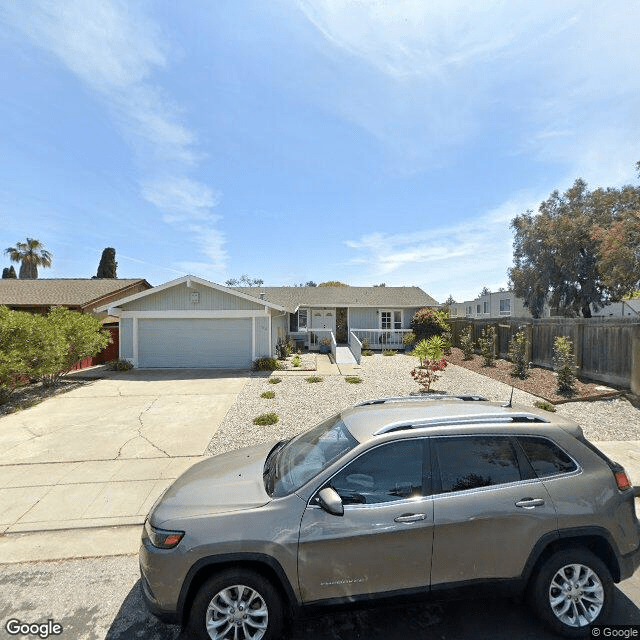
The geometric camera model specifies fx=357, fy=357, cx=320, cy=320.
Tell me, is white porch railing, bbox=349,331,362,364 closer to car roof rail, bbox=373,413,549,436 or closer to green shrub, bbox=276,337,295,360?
green shrub, bbox=276,337,295,360

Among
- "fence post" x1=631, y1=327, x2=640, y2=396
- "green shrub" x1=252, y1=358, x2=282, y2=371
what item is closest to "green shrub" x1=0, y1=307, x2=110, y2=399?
"green shrub" x1=252, y1=358, x2=282, y2=371

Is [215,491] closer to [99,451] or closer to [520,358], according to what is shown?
[99,451]

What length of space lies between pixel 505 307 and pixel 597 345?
26588 mm

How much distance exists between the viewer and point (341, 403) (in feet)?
31.3

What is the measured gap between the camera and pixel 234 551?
7.77 ft

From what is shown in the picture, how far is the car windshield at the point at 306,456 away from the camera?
2.74 metres

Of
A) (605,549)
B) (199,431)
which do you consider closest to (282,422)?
(199,431)

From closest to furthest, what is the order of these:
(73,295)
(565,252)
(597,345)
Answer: (597,345)
(73,295)
(565,252)

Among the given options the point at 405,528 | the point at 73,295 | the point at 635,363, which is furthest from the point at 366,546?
the point at 73,295

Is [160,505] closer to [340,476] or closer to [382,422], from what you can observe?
[340,476]

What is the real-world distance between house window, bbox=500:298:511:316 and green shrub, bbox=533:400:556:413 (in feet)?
91.2

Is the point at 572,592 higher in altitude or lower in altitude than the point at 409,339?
lower

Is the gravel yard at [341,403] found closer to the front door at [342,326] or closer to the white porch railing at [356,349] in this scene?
the white porch railing at [356,349]

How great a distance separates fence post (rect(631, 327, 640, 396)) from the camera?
864 centimetres
